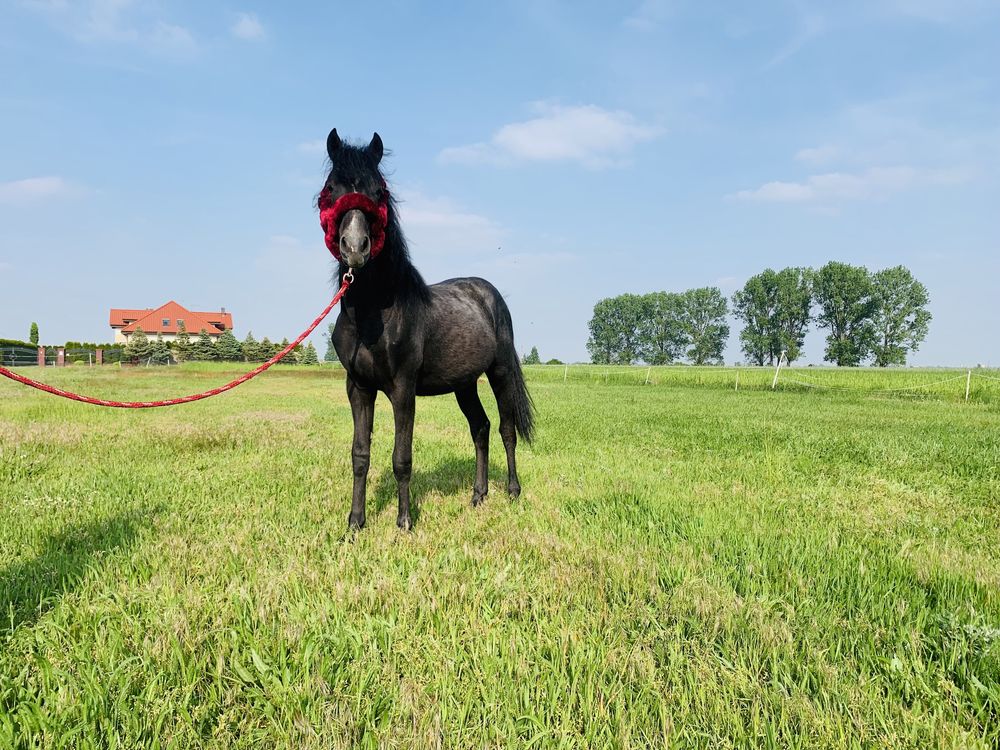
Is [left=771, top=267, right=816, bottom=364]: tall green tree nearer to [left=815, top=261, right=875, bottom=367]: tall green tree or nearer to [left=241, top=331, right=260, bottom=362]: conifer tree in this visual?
[left=815, top=261, right=875, bottom=367]: tall green tree

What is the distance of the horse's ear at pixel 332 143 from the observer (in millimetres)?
3541

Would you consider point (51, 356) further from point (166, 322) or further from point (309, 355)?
point (166, 322)

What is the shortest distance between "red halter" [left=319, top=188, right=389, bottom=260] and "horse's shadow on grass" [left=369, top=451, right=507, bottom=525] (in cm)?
249

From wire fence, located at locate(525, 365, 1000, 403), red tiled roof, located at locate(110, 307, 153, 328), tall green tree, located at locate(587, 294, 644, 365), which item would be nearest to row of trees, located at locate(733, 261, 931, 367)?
tall green tree, located at locate(587, 294, 644, 365)

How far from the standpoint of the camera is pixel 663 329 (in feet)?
353

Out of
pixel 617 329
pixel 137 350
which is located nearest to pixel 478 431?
pixel 137 350

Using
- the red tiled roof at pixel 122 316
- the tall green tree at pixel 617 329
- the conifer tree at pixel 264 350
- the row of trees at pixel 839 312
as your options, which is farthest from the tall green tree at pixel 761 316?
the red tiled roof at pixel 122 316

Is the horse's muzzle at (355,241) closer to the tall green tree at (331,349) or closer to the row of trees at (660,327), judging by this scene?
the tall green tree at (331,349)

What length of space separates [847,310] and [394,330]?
91.9 m

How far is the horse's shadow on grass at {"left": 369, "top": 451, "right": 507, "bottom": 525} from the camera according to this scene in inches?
200

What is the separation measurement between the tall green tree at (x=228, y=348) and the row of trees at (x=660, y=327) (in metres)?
79.5

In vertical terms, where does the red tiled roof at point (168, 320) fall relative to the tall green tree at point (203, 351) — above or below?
above

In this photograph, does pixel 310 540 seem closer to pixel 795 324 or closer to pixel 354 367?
pixel 354 367

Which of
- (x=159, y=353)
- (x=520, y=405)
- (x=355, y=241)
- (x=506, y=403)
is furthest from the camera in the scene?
(x=159, y=353)
